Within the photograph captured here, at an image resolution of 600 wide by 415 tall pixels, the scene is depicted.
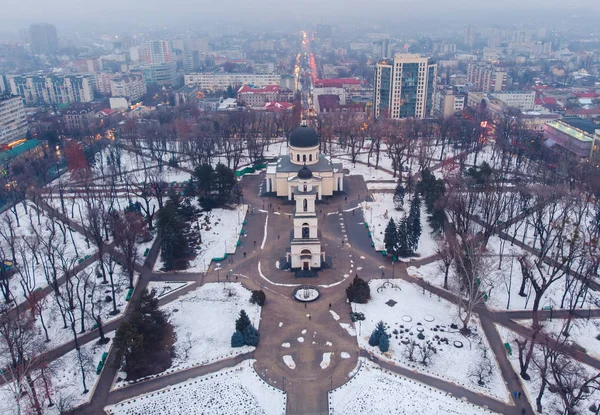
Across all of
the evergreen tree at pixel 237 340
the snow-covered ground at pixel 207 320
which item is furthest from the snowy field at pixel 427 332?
the snow-covered ground at pixel 207 320

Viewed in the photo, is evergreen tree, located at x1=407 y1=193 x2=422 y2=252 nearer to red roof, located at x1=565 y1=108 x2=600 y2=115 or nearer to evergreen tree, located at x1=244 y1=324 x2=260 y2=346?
evergreen tree, located at x1=244 y1=324 x2=260 y2=346

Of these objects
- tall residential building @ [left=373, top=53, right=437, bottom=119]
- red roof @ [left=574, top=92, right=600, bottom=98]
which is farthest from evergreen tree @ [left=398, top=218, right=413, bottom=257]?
red roof @ [left=574, top=92, right=600, bottom=98]

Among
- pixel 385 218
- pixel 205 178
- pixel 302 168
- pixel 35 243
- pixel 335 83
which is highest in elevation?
pixel 302 168

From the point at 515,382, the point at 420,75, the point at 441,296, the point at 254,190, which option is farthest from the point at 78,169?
the point at 420,75

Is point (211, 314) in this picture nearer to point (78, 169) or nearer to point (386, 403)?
point (386, 403)

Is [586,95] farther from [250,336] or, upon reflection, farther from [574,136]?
[250,336]

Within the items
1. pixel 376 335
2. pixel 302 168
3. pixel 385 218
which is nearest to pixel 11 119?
pixel 302 168
